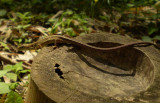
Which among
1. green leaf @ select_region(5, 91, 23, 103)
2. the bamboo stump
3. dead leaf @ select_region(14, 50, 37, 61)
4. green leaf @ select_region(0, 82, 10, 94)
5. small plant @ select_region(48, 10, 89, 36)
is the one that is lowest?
dead leaf @ select_region(14, 50, 37, 61)

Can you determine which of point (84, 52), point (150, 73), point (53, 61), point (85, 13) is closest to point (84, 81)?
point (53, 61)

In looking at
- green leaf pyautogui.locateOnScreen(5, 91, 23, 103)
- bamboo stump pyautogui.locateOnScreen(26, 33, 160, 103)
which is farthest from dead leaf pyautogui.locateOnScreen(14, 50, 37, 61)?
green leaf pyautogui.locateOnScreen(5, 91, 23, 103)

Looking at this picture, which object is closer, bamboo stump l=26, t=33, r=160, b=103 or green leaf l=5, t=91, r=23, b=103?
bamboo stump l=26, t=33, r=160, b=103

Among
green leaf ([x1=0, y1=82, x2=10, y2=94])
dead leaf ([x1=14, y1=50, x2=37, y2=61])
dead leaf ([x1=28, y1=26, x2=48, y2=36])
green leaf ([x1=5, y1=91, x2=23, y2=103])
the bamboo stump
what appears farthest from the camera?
dead leaf ([x1=28, y1=26, x2=48, y2=36])

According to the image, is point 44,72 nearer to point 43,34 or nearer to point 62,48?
point 62,48

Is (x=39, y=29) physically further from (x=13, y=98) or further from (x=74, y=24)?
(x=13, y=98)

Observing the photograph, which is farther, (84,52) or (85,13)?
(85,13)

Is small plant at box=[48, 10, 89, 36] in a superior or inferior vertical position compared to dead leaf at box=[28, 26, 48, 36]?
superior

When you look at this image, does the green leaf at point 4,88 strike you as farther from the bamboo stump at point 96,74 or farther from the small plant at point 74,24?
the small plant at point 74,24

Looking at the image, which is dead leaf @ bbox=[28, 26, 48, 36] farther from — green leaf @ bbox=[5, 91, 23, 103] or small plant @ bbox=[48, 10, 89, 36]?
green leaf @ bbox=[5, 91, 23, 103]
